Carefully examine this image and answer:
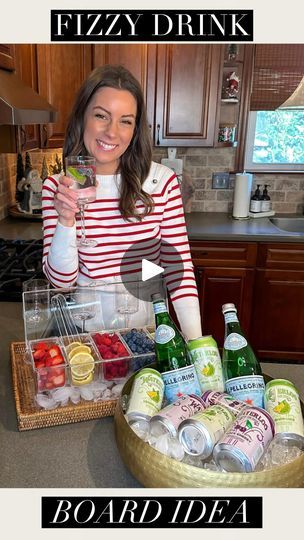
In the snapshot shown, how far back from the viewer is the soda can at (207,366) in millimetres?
837

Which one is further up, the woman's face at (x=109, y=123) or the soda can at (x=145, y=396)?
the woman's face at (x=109, y=123)

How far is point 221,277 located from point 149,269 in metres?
1.24

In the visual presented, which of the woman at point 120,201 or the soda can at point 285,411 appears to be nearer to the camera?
the soda can at point 285,411

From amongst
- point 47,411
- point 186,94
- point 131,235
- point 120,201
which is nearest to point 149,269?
point 131,235

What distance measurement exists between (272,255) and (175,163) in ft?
2.94

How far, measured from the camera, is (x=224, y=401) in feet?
A: 2.51

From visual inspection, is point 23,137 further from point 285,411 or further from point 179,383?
point 285,411

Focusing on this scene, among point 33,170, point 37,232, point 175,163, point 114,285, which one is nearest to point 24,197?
point 33,170

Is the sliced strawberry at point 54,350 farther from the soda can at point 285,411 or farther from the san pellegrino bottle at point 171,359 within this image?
the soda can at point 285,411

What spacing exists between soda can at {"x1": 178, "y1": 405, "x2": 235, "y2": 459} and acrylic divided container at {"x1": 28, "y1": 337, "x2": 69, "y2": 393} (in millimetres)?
312

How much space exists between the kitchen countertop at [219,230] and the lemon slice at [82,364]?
1.61 m

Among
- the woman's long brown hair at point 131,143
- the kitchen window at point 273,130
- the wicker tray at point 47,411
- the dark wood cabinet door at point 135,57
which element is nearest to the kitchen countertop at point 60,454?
the wicker tray at point 47,411

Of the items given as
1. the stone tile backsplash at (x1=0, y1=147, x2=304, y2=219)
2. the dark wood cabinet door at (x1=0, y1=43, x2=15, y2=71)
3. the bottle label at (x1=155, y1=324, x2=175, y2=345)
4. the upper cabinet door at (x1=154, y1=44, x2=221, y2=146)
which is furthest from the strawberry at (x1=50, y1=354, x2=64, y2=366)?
the stone tile backsplash at (x1=0, y1=147, x2=304, y2=219)

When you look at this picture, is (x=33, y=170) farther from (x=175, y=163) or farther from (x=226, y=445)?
(x=226, y=445)
